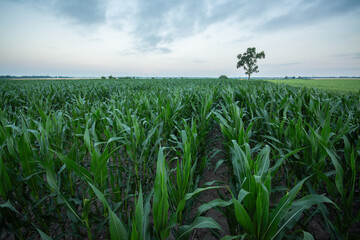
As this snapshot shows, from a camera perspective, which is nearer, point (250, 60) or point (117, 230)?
point (117, 230)

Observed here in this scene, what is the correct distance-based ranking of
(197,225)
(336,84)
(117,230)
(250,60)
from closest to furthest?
(117,230) < (197,225) < (336,84) < (250,60)

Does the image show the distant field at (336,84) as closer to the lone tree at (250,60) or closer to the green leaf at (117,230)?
the green leaf at (117,230)

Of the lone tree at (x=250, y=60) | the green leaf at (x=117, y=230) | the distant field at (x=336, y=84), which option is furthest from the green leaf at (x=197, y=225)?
the lone tree at (x=250, y=60)

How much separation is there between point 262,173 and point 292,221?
1.02 feet

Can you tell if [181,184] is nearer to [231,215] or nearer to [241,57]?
[231,215]

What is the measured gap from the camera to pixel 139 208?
30.4 inches

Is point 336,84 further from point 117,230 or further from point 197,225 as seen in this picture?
point 117,230

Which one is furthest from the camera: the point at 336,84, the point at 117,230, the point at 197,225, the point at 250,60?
the point at 250,60

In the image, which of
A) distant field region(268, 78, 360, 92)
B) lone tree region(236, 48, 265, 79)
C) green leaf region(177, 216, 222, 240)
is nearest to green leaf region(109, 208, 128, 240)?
green leaf region(177, 216, 222, 240)

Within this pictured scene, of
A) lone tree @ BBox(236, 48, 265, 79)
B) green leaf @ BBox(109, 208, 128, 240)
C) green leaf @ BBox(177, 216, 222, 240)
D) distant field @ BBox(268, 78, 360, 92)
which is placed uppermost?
lone tree @ BBox(236, 48, 265, 79)

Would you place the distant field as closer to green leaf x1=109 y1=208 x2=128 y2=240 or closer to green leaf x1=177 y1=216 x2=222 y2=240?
green leaf x1=177 y1=216 x2=222 y2=240

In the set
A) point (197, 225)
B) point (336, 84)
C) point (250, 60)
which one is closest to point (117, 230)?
point (197, 225)

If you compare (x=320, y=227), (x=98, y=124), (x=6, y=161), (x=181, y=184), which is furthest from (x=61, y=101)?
(x=320, y=227)

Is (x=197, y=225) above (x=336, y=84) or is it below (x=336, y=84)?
below
